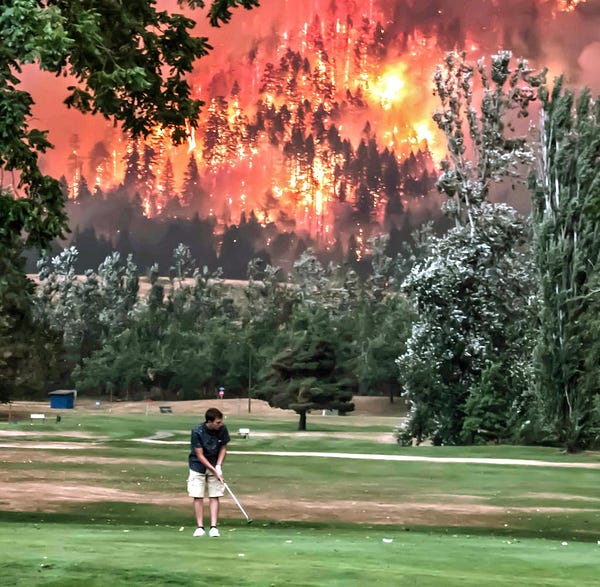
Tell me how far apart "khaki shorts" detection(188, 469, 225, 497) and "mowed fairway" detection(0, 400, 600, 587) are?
2.53ft

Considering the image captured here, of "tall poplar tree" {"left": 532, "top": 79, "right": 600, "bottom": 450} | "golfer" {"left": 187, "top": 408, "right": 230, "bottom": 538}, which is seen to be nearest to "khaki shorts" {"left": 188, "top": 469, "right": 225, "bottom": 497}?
"golfer" {"left": 187, "top": 408, "right": 230, "bottom": 538}

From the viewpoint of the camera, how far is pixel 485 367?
6881 cm

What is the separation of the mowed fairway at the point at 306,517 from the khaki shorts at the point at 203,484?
772 millimetres

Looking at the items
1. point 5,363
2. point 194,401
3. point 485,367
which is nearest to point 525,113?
point 485,367

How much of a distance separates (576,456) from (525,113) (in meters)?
26.8

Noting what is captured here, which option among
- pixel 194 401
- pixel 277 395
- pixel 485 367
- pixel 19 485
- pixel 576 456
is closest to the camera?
pixel 19 485

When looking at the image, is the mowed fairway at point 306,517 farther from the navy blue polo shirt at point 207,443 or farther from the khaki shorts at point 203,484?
the navy blue polo shirt at point 207,443

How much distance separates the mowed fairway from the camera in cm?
1573

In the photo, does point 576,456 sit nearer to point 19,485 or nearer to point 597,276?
point 597,276

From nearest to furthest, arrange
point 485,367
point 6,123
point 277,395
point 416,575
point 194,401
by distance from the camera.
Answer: point 416,575 → point 6,123 → point 485,367 → point 277,395 → point 194,401

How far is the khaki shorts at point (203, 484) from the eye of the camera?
19531mm

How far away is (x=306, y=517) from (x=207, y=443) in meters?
11.5

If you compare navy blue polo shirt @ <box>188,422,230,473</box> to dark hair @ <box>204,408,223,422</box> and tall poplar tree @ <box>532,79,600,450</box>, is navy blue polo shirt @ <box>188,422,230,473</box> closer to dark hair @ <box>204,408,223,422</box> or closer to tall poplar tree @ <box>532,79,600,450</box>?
dark hair @ <box>204,408,223,422</box>

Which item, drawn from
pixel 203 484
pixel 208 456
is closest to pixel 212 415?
pixel 208 456
